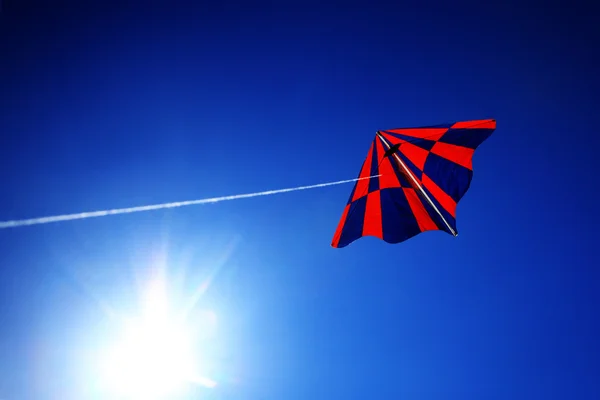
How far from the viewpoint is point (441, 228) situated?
13.4ft

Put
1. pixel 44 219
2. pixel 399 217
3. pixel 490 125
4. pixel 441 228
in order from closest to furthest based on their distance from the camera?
pixel 490 125 < pixel 441 228 < pixel 399 217 < pixel 44 219

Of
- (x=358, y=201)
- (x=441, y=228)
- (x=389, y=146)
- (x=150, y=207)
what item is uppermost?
(x=150, y=207)

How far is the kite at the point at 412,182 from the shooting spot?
403 cm

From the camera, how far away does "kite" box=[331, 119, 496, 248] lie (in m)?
4.03

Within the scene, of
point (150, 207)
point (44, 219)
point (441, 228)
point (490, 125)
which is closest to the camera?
point (490, 125)

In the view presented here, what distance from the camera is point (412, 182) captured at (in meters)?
4.36

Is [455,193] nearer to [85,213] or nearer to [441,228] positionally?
[441,228]

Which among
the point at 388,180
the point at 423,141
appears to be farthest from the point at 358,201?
the point at 423,141

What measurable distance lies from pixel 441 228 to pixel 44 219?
20.4 ft

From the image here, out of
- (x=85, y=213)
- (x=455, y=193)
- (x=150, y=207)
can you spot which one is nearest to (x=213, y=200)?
(x=150, y=207)

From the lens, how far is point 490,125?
3848 millimetres

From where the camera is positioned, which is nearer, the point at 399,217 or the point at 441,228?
the point at 441,228

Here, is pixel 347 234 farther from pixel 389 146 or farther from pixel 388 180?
pixel 389 146

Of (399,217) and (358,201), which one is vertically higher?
(358,201)
